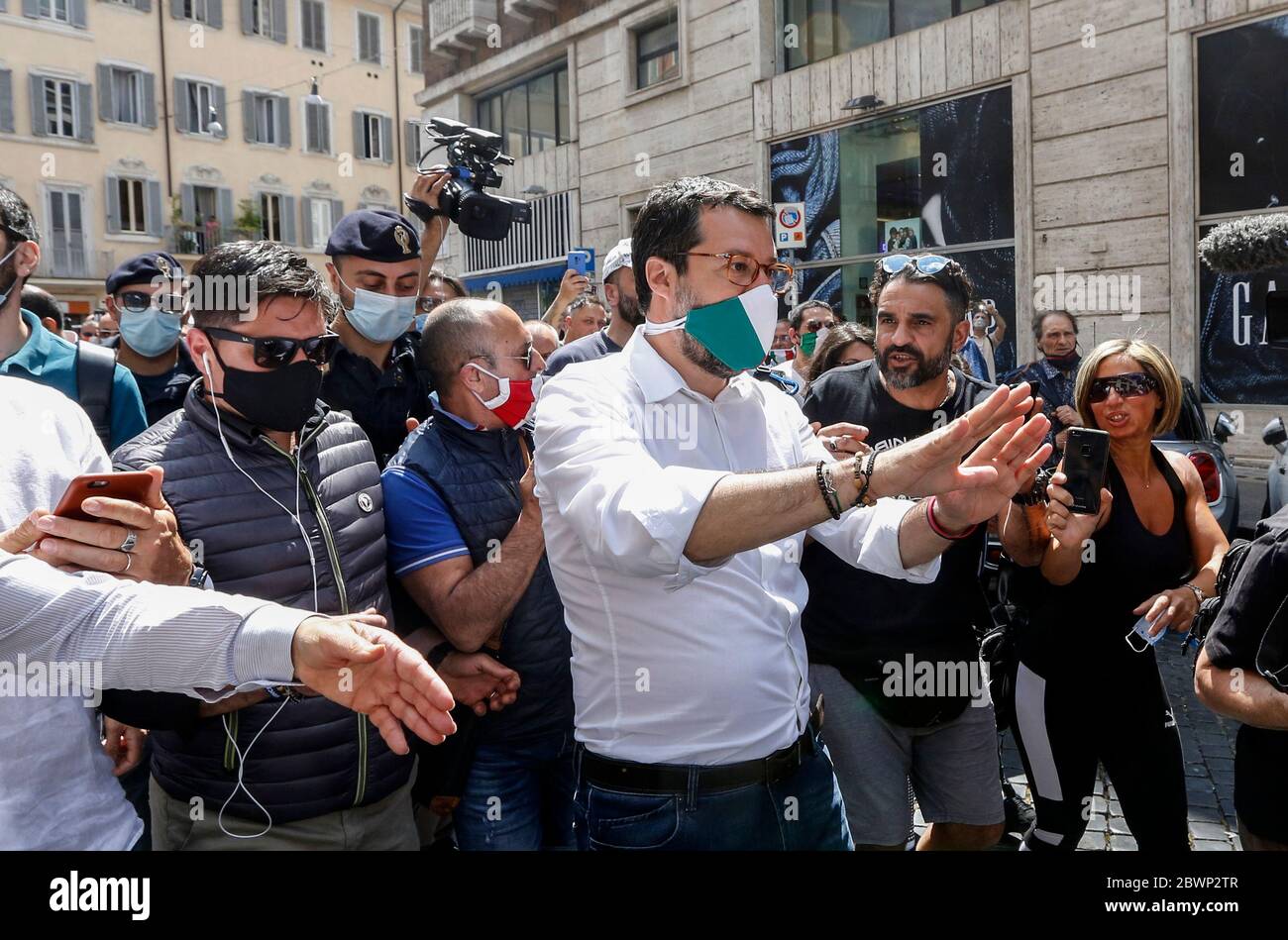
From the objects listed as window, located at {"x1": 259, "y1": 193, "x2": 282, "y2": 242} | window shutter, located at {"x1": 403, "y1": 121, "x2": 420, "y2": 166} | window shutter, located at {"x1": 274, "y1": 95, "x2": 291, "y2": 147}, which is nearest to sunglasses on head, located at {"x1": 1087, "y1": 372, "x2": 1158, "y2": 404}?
window, located at {"x1": 259, "y1": 193, "x2": 282, "y2": 242}

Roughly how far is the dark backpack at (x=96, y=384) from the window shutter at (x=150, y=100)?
3417cm

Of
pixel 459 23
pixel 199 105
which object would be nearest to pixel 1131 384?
pixel 459 23

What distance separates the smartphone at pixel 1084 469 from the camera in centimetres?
302

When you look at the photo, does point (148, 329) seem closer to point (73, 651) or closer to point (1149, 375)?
point (73, 651)

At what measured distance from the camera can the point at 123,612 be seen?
1571mm

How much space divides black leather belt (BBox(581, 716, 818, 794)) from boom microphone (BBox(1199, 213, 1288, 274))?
434 cm

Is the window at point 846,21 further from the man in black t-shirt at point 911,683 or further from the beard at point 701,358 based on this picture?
the beard at point 701,358

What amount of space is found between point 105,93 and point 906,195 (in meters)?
28.3

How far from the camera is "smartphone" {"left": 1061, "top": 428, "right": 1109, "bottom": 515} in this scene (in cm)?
302

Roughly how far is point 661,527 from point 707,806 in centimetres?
75

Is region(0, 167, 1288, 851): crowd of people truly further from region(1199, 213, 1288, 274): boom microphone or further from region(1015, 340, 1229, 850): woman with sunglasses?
region(1199, 213, 1288, 274): boom microphone

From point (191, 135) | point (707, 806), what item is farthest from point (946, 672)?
point (191, 135)

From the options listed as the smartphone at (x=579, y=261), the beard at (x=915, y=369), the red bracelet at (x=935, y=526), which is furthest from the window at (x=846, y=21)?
the red bracelet at (x=935, y=526)
